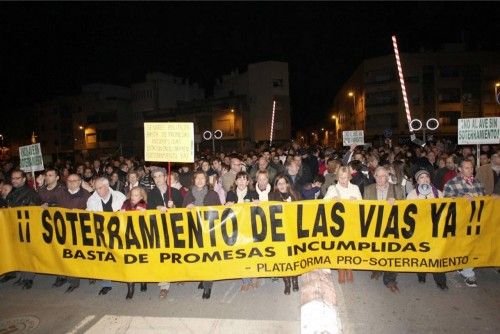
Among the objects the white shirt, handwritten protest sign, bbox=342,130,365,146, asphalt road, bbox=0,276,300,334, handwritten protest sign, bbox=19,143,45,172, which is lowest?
asphalt road, bbox=0,276,300,334

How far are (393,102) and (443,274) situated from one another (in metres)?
55.1

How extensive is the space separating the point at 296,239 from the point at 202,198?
2165 mm

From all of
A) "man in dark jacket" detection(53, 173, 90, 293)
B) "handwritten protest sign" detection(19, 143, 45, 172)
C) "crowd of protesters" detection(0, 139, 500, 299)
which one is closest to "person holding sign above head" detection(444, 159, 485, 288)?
"crowd of protesters" detection(0, 139, 500, 299)

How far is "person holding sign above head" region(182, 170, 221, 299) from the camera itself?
239 inches

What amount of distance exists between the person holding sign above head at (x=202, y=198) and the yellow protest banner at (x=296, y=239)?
1.02 ft

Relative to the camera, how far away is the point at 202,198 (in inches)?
284

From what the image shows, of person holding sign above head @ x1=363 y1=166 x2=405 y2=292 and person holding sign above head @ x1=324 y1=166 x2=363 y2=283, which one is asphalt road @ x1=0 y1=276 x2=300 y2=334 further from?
person holding sign above head @ x1=363 y1=166 x2=405 y2=292

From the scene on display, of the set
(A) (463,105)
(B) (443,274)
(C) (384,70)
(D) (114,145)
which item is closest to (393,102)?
(C) (384,70)

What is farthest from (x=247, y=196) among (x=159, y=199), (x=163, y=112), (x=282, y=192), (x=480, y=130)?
(x=163, y=112)

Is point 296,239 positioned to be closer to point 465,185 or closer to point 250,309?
point 250,309

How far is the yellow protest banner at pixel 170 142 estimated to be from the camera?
648cm

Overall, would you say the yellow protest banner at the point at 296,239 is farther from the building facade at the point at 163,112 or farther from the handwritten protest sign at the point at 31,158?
the building facade at the point at 163,112

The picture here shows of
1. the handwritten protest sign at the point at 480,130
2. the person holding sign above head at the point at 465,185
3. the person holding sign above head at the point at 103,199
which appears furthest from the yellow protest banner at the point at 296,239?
the handwritten protest sign at the point at 480,130

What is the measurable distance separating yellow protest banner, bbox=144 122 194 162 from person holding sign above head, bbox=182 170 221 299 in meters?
0.74
